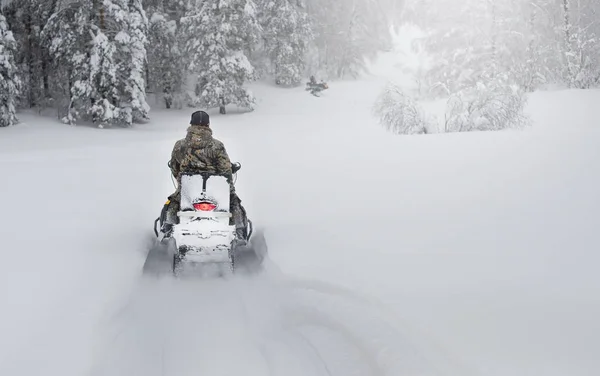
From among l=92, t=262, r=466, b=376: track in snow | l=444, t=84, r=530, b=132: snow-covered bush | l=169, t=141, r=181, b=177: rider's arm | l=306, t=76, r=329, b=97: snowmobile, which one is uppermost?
l=306, t=76, r=329, b=97: snowmobile

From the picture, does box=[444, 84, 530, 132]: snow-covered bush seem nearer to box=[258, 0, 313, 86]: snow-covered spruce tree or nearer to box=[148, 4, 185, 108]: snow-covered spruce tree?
box=[148, 4, 185, 108]: snow-covered spruce tree

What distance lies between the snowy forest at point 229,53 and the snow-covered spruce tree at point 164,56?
77mm

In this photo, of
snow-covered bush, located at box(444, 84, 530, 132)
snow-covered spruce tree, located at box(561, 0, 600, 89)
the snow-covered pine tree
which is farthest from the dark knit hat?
snow-covered spruce tree, located at box(561, 0, 600, 89)

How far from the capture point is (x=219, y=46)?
27.0 metres

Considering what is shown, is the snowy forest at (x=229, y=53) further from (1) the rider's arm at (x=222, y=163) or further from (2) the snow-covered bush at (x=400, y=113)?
(1) the rider's arm at (x=222, y=163)

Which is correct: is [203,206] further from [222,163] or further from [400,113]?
[400,113]

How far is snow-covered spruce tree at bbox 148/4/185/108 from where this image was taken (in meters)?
27.8

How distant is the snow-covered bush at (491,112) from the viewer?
14.2m

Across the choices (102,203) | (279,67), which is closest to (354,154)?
(102,203)

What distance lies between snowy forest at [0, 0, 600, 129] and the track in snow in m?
11.0

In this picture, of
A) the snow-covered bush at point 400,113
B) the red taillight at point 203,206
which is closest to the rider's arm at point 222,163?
the red taillight at point 203,206

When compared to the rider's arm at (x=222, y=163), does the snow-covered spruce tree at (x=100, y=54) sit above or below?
above

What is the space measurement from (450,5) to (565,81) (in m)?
11.7

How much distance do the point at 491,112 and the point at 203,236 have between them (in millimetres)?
11008
